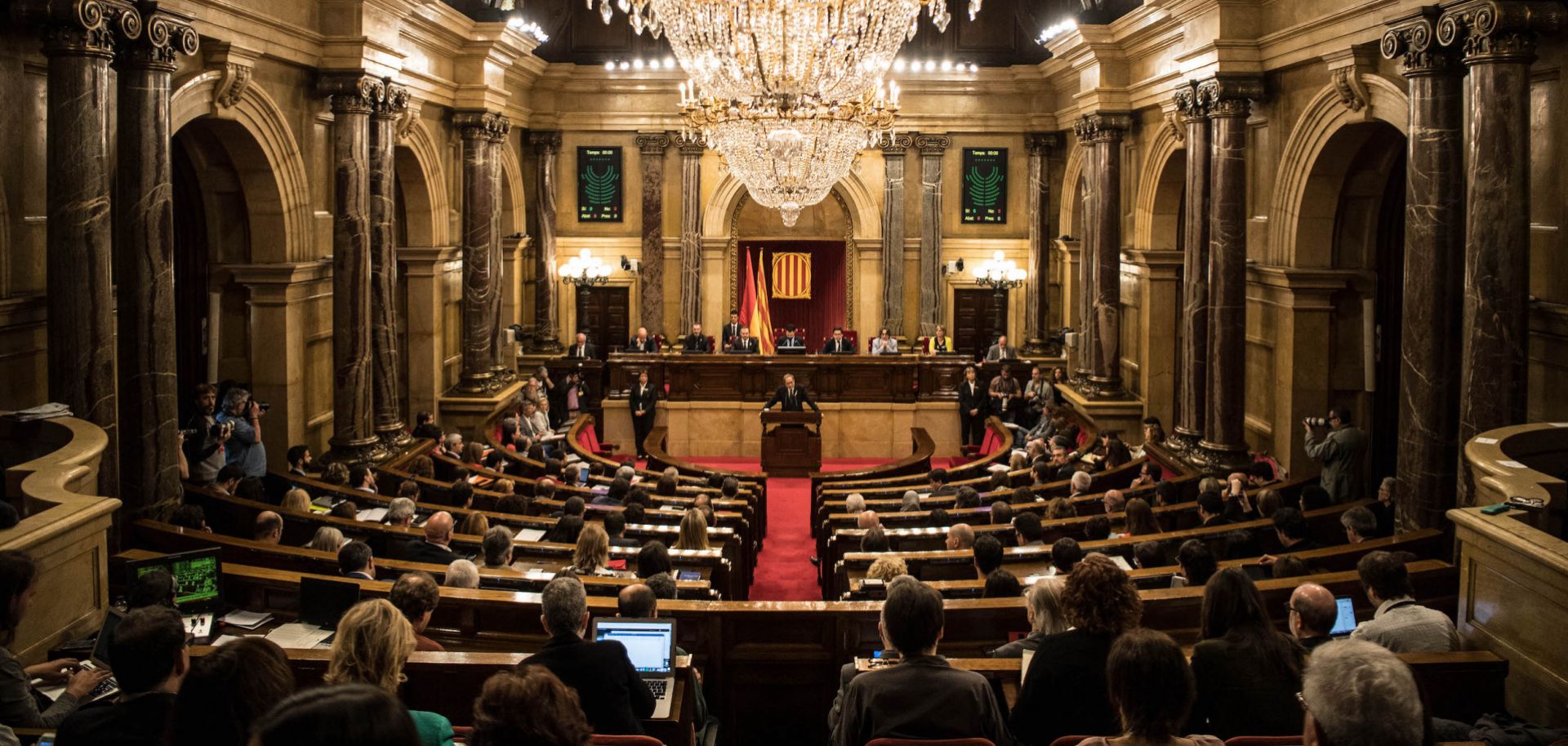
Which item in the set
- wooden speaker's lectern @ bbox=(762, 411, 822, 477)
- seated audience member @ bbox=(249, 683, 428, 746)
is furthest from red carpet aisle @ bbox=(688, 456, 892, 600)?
seated audience member @ bbox=(249, 683, 428, 746)

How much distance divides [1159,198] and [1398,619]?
13640mm

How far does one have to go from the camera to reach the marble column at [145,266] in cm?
1074

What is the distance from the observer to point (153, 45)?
10758 millimetres

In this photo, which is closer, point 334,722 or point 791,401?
point 334,722

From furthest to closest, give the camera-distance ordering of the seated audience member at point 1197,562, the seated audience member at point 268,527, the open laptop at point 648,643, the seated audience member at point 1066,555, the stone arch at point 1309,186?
the stone arch at point 1309,186 < the seated audience member at point 268,527 < the seated audience member at point 1066,555 < the seated audience member at point 1197,562 < the open laptop at point 648,643

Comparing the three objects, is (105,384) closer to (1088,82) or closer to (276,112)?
(276,112)

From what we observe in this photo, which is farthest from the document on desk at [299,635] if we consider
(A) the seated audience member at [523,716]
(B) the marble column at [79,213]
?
(B) the marble column at [79,213]

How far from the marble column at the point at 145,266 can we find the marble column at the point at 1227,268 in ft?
34.9

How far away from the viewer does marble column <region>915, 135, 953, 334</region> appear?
25.4 metres

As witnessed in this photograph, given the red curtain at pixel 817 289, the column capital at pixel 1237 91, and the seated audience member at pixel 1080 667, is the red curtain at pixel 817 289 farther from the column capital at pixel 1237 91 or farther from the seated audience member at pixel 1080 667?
the seated audience member at pixel 1080 667

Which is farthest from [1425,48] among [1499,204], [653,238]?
[653,238]

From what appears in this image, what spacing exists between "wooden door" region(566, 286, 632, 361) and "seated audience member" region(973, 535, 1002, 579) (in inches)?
717

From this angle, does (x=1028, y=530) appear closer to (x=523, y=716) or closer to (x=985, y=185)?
(x=523, y=716)

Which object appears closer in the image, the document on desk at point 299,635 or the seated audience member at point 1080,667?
the seated audience member at point 1080,667
